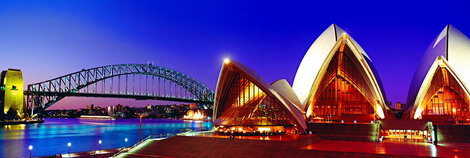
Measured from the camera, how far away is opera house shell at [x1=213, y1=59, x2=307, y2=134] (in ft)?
68.7

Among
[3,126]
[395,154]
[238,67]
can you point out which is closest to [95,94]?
[3,126]

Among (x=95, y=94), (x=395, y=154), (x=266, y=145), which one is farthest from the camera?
(x=95, y=94)

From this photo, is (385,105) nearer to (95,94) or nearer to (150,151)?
(150,151)

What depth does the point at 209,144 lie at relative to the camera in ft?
58.4

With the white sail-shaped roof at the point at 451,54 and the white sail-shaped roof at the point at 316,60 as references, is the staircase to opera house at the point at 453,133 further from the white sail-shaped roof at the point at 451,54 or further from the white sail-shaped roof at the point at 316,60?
the white sail-shaped roof at the point at 316,60

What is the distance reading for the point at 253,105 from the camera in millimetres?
22031

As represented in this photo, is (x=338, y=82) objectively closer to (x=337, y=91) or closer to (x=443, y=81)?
(x=337, y=91)

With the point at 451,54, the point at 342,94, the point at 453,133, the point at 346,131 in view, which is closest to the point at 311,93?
the point at 342,94

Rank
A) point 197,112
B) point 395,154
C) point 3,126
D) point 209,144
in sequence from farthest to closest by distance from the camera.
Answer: point 197,112, point 3,126, point 209,144, point 395,154

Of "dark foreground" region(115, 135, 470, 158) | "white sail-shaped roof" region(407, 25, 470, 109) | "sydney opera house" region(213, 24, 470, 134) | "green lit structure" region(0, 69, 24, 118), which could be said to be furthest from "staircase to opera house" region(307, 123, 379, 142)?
"green lit structure" region(0, 69, 24, 118)

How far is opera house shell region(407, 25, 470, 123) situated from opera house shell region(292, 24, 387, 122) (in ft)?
8.87

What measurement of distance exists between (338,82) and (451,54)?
864 centimetres

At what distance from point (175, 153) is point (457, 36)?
65.4 ft

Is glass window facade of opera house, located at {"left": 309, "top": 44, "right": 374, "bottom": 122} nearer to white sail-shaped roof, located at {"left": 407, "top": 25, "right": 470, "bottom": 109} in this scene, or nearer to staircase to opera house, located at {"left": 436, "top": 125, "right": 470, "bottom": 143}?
white sail-shaped roof, located at {"left": 407, "top": 25, "right": 470, "bottom": 109}
